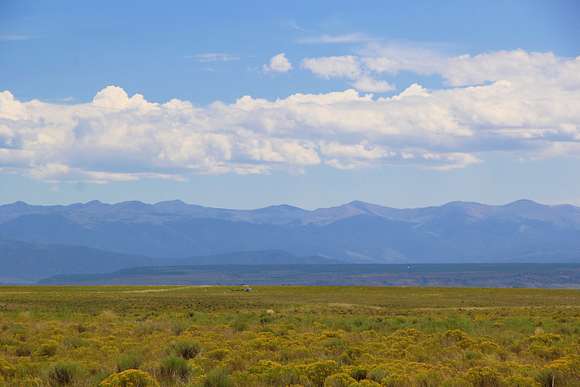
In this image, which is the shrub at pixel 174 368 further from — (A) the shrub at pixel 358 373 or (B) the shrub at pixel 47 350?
(B) the shrub at pixel 47 350

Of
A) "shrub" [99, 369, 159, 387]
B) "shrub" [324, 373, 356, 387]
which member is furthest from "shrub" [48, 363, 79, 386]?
"shrub" [324, 373, 356, 387]

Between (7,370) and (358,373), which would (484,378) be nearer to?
(358,373)

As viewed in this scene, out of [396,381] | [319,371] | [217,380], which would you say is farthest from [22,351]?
[396,381]

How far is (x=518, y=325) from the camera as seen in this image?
34594mm

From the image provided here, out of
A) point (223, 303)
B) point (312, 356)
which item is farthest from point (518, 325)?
point (223, 303)

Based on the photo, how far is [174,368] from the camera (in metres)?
19.3

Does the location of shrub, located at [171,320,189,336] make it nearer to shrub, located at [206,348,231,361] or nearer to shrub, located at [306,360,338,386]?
shrub, located at [206,348,231,361]

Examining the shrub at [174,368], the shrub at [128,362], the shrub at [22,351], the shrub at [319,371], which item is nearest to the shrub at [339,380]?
the shrub at [319,371]

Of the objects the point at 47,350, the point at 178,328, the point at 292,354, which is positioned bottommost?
the point at 178,328

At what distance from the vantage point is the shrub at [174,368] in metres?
19.2

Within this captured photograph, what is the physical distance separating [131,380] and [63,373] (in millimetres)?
2411

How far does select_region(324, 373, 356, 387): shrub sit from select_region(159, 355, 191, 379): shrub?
405cm

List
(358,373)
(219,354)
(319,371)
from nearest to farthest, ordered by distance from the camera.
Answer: (319,371)
(358,373)
(219,354)

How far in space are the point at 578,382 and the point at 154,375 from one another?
10.8 m
